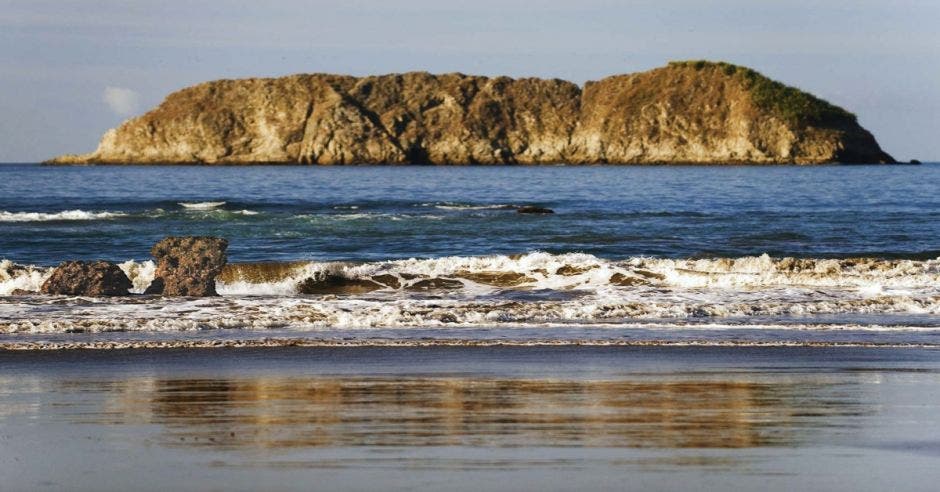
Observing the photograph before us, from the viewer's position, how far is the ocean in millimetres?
6457

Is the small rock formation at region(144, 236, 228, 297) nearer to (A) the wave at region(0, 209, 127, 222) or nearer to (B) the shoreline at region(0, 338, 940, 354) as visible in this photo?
(B) the shoreline at region(0, 338, 940, 354)

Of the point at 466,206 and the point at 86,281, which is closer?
the point at 86,281

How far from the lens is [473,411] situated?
8.07 metres

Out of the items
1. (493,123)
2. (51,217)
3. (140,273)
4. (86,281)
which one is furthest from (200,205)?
(493,123)

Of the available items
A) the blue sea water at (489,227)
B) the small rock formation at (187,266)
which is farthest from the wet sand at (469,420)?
the blue sea water at (489,227)

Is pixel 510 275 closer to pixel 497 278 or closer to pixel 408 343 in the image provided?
pixel 497 278

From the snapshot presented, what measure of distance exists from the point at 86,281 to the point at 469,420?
10.1 m

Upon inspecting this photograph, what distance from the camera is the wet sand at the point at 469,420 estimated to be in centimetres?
627

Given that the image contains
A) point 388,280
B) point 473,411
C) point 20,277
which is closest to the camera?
point 473,411

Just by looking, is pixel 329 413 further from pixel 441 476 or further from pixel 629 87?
pixel 629 87

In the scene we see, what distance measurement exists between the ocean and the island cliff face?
11339 centimetres

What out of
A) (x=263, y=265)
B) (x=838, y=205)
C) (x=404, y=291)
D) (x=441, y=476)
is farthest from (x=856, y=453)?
(x=838, y=205)

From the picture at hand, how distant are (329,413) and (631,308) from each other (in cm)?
769

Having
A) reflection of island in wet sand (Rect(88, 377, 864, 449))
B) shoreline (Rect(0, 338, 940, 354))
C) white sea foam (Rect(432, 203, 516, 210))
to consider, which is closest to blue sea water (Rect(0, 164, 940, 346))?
shoreline (Rect(0, 338, 940, 354))
